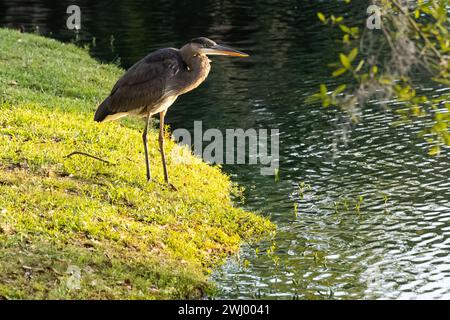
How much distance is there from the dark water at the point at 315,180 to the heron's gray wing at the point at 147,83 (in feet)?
9.87

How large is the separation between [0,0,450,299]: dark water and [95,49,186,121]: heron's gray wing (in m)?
3.01

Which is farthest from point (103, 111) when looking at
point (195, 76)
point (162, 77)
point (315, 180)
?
point (315, 180)

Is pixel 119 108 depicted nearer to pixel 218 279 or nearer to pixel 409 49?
pixel 218 279

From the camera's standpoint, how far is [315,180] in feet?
55.9

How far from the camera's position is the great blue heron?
562 inches

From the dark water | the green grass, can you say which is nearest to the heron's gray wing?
the green grass

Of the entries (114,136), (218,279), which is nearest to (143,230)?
(218,279)

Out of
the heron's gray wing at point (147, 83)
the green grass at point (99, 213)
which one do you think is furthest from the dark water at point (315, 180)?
the heron's gray wing at point (147, 83)

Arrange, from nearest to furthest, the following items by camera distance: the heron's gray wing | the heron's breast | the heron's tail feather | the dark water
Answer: the dark water → the heron's gray wing → the heron's breast → the heron's tail feather

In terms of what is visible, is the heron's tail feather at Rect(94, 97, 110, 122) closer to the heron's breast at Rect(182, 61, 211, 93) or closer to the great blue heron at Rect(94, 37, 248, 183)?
the great blue heron at Rect(94, 37, 248, 183)

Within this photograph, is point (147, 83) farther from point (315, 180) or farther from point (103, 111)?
point (315, 180)

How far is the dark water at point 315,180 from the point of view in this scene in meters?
12.3

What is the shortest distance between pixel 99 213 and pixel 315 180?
5.87 meters
